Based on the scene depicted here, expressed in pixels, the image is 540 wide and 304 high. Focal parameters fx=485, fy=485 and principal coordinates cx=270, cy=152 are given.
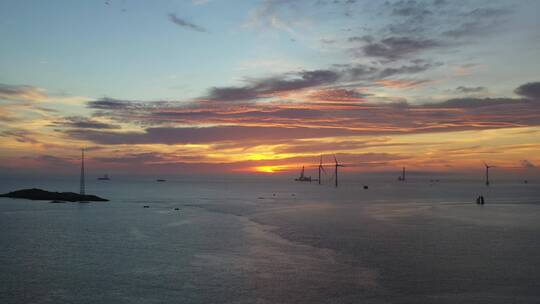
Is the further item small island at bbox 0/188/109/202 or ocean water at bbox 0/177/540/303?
small island at bbox 0/188/109/202

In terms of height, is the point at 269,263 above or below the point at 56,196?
below

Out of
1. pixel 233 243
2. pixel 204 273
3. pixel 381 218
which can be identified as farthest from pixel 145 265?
pixel 381 218

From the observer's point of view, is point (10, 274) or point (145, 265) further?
point (145, 265)

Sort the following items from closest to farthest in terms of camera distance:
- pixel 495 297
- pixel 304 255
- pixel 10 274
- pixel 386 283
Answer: pixel 495 297 → pixel 386 283 → pixel 10 274 → pixel 304 255

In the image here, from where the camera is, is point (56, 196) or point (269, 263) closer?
point (269, 263)

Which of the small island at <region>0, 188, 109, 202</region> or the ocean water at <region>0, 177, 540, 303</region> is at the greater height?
the small island at <region>0, 188, 109, 202</region>

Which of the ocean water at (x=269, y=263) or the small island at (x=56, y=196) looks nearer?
the ocean water at (x=269, y=263)

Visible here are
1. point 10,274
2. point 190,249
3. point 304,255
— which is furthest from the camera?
point 190,249

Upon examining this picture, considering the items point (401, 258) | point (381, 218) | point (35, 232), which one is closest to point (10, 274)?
point (35, 232)

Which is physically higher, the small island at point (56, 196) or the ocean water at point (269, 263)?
the small island at point (56, 196)

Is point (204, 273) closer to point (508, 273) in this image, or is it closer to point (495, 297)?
point (495, 297)
